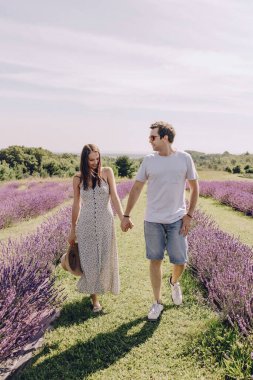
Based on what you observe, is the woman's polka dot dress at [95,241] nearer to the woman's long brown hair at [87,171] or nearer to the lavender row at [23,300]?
the woman's long brown hair at [87,171]

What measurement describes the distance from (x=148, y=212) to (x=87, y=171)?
721 millimetres

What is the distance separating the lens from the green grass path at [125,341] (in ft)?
9.94

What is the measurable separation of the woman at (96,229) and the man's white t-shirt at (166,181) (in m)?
0.41

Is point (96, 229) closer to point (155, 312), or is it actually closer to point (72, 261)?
point (72, 261)

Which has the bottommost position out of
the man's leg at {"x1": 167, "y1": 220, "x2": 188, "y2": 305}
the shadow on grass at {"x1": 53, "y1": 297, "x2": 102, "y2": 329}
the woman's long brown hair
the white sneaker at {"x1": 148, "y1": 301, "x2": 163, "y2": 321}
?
the shadow on grass at {"x1": 53, "y1": 297, "x2": 102, "y2": 329}

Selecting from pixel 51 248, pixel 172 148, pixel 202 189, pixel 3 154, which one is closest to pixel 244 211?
pixel 202 189

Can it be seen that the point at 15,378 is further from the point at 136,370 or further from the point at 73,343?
the point at 136,370

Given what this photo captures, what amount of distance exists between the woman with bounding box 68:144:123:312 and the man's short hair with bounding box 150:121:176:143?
656 millimetres

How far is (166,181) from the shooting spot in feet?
11.8

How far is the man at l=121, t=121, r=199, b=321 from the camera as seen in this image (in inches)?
142

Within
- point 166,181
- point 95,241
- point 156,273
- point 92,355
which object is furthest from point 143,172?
point 92,355

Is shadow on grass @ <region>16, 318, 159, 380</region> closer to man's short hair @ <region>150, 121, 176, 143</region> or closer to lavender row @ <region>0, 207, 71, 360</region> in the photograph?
lavender row @ <region>0, 207, 71, 360</region>

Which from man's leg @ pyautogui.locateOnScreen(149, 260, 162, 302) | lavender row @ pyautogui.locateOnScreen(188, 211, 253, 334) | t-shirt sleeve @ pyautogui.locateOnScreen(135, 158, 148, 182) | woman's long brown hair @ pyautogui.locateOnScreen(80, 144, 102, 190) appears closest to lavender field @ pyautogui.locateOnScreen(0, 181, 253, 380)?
lavender row @ pyautogui.locateOnScreen(188, 211, 253, 334)

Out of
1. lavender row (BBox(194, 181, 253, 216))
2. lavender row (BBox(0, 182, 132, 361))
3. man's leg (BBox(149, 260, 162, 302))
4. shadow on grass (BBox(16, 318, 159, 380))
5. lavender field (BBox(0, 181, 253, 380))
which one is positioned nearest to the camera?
lavender row (BBox(0, 182, 132, 361))
